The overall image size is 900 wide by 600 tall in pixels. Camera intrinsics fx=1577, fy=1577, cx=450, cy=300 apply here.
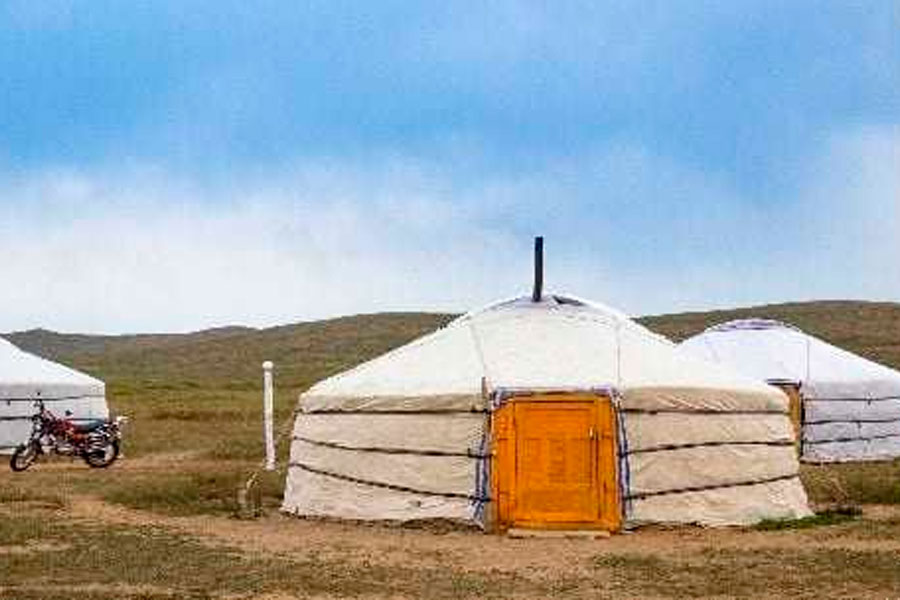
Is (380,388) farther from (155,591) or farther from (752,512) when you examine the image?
(155,591)

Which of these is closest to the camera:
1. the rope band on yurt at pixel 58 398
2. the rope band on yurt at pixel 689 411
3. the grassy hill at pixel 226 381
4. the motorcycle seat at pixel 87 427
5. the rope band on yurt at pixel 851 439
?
the rope band on yurt at pixel 689 411

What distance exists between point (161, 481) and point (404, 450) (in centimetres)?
539

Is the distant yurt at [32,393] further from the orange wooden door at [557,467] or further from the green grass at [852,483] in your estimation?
the orange wooden door at [557,467]

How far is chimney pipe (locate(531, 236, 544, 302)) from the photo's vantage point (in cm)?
1416

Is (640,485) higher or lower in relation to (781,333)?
lower

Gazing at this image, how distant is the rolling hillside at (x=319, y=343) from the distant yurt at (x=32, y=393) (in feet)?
102

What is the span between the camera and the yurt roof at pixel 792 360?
20.5 m

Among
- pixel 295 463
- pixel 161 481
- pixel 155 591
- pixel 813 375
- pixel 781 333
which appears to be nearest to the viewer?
pixel 155 591

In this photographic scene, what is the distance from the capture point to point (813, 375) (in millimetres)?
20516

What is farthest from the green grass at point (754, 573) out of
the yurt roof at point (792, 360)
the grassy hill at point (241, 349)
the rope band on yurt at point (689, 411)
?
the grassy hill at point (241, 349)

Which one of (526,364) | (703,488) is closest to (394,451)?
(526,364)

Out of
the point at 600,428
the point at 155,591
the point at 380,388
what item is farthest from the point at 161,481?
the point at 155,591

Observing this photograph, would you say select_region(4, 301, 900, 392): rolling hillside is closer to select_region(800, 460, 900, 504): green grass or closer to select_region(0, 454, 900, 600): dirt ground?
select_region(800, 460, 900, 504): green grass

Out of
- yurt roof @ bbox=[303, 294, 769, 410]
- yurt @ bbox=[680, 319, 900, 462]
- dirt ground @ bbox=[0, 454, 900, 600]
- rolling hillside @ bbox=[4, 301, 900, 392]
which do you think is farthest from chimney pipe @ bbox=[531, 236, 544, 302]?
rolling hillside @ bbox=[4, 301, 900, 392]
